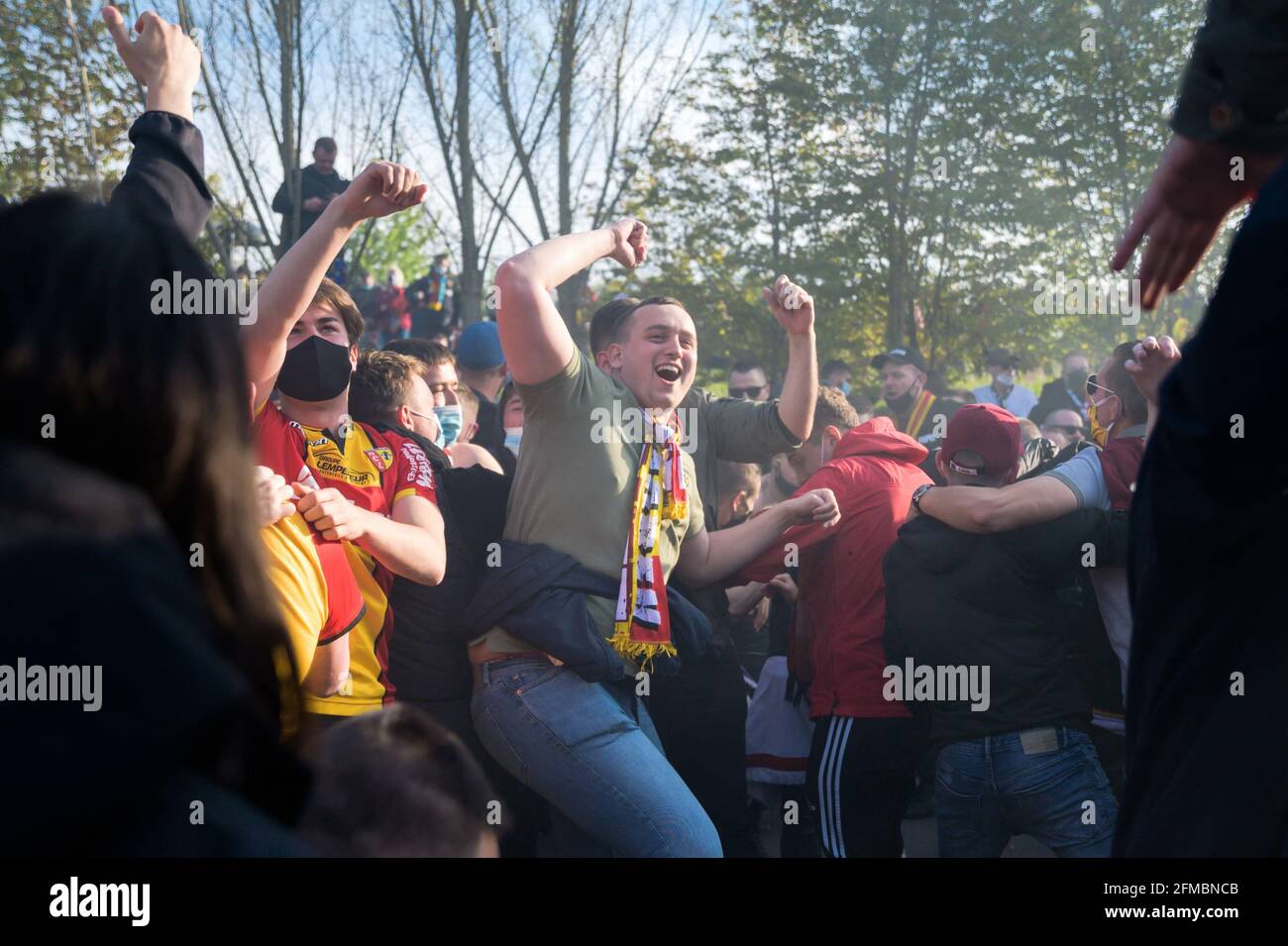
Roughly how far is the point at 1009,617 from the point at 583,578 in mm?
1375

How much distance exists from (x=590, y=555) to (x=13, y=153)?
8.68m

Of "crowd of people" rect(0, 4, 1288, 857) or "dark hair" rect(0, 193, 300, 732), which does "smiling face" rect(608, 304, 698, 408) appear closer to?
"crowd of people" rect(0, 4, 1288, 857)

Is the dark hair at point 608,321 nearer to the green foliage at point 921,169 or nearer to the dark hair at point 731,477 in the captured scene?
the dark hair at point 731,477

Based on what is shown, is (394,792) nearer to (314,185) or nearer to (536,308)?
(536,308)

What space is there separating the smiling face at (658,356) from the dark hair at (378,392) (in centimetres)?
73

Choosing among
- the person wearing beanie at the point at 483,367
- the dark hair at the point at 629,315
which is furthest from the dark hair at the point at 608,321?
the person wearing beanie at the point at 483,367

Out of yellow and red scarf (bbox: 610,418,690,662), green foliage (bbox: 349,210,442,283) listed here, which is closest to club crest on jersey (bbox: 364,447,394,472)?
yellow and red scarf (bbox: 610,418,690,662)

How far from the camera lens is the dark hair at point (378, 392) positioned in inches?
145

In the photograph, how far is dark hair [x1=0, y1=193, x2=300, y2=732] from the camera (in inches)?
32.0

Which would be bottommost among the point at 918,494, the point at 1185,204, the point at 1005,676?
the point at 1005,676

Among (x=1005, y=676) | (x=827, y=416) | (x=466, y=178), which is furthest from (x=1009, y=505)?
(x=466, y=178)

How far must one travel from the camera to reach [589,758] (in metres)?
3.06
